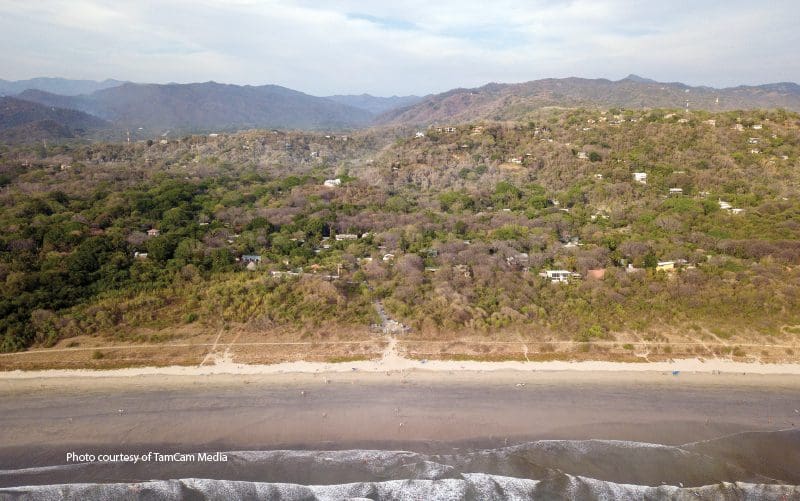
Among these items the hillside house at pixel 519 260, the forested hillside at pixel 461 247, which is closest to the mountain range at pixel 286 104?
the forested hillside at pixel 461 247

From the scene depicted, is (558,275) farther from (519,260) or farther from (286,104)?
(286,104)

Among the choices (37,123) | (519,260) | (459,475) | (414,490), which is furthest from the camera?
(37,123)

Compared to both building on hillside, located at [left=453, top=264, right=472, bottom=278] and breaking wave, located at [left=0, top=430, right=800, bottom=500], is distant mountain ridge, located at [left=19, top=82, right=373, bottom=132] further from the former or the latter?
breaking wave, located at [left=0, top=430, right=800, bottom=500]

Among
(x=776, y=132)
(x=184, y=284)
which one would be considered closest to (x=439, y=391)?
(x=184, y=284)

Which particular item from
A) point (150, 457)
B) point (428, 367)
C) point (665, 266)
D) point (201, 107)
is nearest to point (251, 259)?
point (428, 367)

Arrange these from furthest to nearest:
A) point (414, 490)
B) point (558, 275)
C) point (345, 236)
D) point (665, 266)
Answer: point (345, 236)
point (665, 266)
point (558, 275)
point (414, 490)
